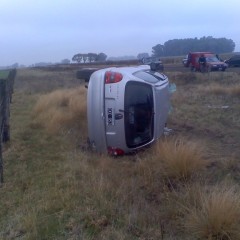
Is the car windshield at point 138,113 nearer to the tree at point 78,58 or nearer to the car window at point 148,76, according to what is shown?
the car window at point 148,76

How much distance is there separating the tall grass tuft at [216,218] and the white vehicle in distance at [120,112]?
396 centimetres

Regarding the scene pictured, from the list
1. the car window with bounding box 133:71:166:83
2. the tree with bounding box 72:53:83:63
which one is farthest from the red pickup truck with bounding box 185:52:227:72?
the tree with bounding box 72:53:83:63

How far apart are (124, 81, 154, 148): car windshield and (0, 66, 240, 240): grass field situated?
1.11 feet

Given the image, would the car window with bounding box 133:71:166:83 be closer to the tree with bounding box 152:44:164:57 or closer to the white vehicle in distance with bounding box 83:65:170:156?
the white vehicle in distance with bounding box 83:65:170:156

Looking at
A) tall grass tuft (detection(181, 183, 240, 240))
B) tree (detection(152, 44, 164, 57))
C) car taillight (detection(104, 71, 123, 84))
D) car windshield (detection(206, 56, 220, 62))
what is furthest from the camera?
tree (detection(152, 44, 164, 57))

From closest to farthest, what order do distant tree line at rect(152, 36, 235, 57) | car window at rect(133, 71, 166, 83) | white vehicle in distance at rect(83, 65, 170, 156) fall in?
1. white vehicle in distance at rect(83, 65, 170, 156)
2. car window at rect(133, 71, 166, 83)
3. distant tree line at rect(152, 36, 235, 57)

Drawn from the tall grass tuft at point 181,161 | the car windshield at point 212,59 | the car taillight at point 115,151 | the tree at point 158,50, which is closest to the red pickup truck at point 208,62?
the car windshield at point 212,59

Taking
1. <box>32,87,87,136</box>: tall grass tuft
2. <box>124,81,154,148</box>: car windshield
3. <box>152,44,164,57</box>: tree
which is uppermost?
<box>124,81,154,148</box>: car windshield

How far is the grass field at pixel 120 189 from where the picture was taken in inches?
216

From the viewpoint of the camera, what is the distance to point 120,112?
9367mm

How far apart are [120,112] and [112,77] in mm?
724

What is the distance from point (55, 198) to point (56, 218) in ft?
2.25

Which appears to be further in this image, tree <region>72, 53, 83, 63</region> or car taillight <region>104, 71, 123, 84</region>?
tree <region>72, 53, 83, 63</region>

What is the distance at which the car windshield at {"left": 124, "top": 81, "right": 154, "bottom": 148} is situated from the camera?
9500mm
